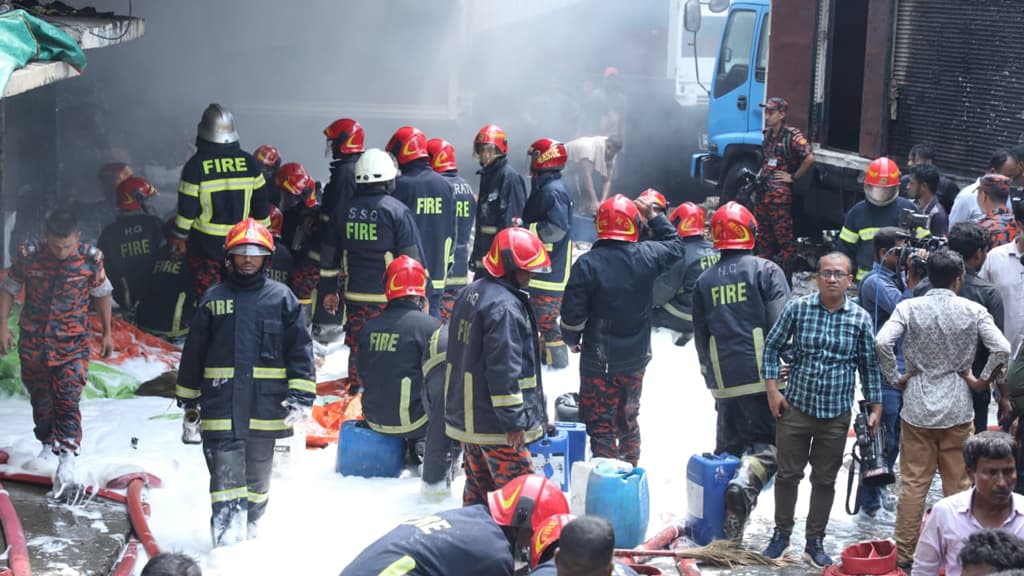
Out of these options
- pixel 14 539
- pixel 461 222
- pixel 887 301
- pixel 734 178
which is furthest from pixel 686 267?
pixel 734 178

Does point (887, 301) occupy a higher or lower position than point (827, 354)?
higher

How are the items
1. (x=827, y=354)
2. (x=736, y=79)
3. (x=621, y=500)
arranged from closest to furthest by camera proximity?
1. (x=827, y=354)
2. (x=621, y=500)
3. (x=736, y=79)

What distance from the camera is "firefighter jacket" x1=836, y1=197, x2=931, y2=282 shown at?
917 centimetres

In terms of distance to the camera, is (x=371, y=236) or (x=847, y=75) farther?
(x=847, y=75)

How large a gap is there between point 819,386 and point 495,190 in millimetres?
4537

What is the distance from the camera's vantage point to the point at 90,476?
726 centimetres

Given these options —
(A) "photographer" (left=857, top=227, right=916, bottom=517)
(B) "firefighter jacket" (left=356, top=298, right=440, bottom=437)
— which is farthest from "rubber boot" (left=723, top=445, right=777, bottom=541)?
(B) "firefighter jacket" (left=356, top=298, right=440, bottom=437)

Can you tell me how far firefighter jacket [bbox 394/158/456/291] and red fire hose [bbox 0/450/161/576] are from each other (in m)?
3.18

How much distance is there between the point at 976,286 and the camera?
6.69 metres

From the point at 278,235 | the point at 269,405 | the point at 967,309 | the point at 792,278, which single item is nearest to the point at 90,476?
the point at 269,405

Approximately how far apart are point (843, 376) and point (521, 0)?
60.2 feet

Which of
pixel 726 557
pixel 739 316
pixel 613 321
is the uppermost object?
pixel 739 316

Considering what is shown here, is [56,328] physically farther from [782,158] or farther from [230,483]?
[782,158]

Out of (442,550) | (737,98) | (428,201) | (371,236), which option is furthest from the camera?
(737,98)
